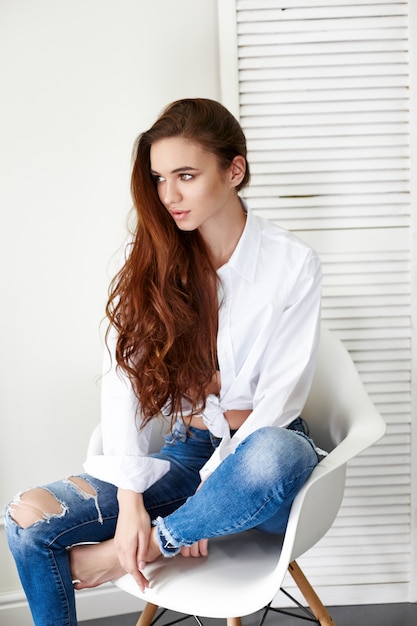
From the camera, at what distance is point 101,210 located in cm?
207

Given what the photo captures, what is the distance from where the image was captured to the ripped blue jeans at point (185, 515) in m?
1.39

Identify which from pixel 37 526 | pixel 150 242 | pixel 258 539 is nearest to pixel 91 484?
pixel 37 526

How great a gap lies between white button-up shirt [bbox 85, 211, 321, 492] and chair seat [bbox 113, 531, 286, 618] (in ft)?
0.55

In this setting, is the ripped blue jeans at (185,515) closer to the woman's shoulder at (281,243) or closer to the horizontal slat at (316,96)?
the woman's shoulder at (281,243)

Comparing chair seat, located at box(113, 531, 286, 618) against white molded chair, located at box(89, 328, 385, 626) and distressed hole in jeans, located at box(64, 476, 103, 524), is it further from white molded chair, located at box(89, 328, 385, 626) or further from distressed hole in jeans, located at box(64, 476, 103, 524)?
distressed hole in jeans, located at box(64, 476, 103, 524)

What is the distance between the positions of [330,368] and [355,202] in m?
0.52

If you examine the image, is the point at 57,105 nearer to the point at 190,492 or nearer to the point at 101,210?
the point at 101,210

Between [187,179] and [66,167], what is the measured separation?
0.58m

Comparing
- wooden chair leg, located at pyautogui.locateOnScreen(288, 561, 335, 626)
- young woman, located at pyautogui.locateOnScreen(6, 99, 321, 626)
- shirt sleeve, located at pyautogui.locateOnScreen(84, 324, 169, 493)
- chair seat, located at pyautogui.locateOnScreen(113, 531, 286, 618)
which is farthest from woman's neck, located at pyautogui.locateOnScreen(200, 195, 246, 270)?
wooden chair leg, located at pyautogui.locateOnScreen(288, 561, 335, 626)

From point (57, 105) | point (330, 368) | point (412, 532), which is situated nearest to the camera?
point (330, 368)

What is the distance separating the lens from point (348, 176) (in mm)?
2100

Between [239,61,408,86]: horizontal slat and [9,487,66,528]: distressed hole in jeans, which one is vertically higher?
[239,61,408,86]: horizontal slat

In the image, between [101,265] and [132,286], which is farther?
[101,265]

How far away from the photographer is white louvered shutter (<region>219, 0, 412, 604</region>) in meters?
2.04
